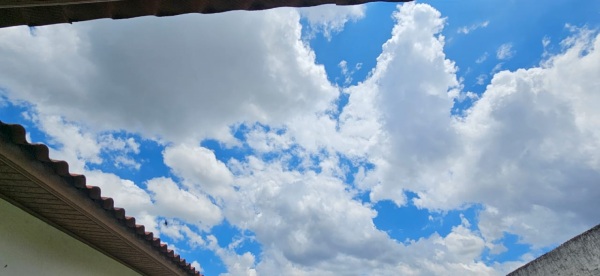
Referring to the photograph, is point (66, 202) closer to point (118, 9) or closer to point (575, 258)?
point (118, 9)

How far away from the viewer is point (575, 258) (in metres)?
3.88

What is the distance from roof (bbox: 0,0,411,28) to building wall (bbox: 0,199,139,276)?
2.62 meters

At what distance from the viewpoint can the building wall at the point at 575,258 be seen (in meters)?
3.70

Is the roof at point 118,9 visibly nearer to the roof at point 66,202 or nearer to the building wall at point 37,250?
the roof at point 66,202

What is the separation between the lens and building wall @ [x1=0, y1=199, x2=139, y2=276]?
12.2 ft

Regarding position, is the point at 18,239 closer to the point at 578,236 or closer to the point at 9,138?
the point at 9,138

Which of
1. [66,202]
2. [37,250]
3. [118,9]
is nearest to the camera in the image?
[118,9]

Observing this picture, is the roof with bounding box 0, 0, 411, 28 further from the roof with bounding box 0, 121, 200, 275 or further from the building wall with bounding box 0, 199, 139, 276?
the building wall with bounding box 0, 199, 139, 276

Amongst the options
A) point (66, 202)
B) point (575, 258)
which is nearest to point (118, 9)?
point (66, 202)

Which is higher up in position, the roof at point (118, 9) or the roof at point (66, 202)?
the roof at point (118, 9)

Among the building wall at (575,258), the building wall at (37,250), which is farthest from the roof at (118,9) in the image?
the building wall at (575,258)

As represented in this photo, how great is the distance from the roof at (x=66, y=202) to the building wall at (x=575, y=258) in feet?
15.2

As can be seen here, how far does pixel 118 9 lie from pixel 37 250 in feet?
11.5

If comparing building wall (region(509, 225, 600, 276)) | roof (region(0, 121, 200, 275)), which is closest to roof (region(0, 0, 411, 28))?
roof (region(0, 121, 200, 275))
